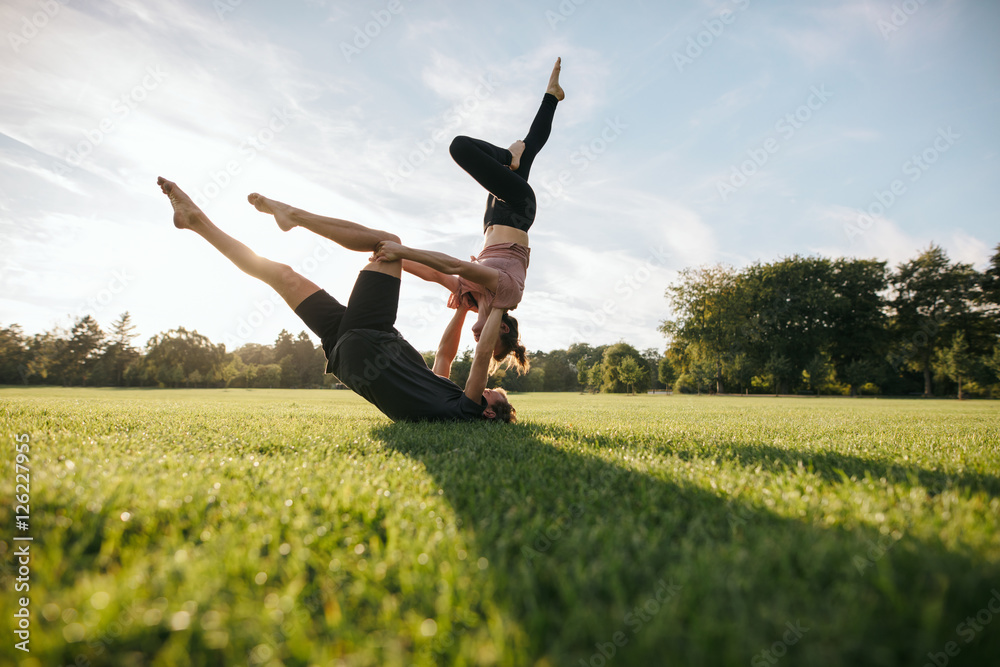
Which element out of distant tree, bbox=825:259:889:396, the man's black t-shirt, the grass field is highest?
distant tree, bbox=825:259:889:396

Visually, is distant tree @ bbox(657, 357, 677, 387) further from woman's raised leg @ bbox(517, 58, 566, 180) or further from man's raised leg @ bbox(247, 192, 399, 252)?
man's raised leg @ bbox(247, 192, 399, 252)

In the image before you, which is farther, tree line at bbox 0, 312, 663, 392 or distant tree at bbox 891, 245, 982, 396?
distant tree at bbox 891, 245, 982, 396

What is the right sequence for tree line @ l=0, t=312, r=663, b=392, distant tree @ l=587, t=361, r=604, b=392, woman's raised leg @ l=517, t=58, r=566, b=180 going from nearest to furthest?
woman's raised leg @ l=517, t=58, r=566, b=180, tree line @ l=0, t=312, r=663, b=392, distant tree @ l=587, t=361, r=604, b=392

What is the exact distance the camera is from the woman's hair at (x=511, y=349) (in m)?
4.86

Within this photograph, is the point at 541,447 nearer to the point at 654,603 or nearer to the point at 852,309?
the point at 654,603

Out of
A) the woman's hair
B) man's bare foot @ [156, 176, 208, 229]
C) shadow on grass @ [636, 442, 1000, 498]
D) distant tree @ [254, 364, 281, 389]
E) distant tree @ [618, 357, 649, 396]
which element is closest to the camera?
shadow on grass @ [636, 442, 1000, 498]

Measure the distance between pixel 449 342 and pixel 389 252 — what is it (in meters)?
1.69

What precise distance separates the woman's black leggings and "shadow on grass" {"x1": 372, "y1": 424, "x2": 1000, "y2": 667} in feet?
10.6

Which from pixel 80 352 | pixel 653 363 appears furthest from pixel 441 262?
pixel 653 363

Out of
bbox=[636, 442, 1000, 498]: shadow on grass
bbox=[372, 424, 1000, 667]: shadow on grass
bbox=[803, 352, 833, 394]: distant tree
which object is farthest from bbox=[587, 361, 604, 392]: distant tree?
bbox=[372, 424, 1000, 667]: shadow on grass

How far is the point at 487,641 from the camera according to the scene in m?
0.81

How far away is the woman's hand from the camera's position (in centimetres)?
370

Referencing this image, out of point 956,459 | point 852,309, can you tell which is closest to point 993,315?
point 852,309

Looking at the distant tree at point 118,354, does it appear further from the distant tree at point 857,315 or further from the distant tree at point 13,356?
the distant tree at point 857,315
